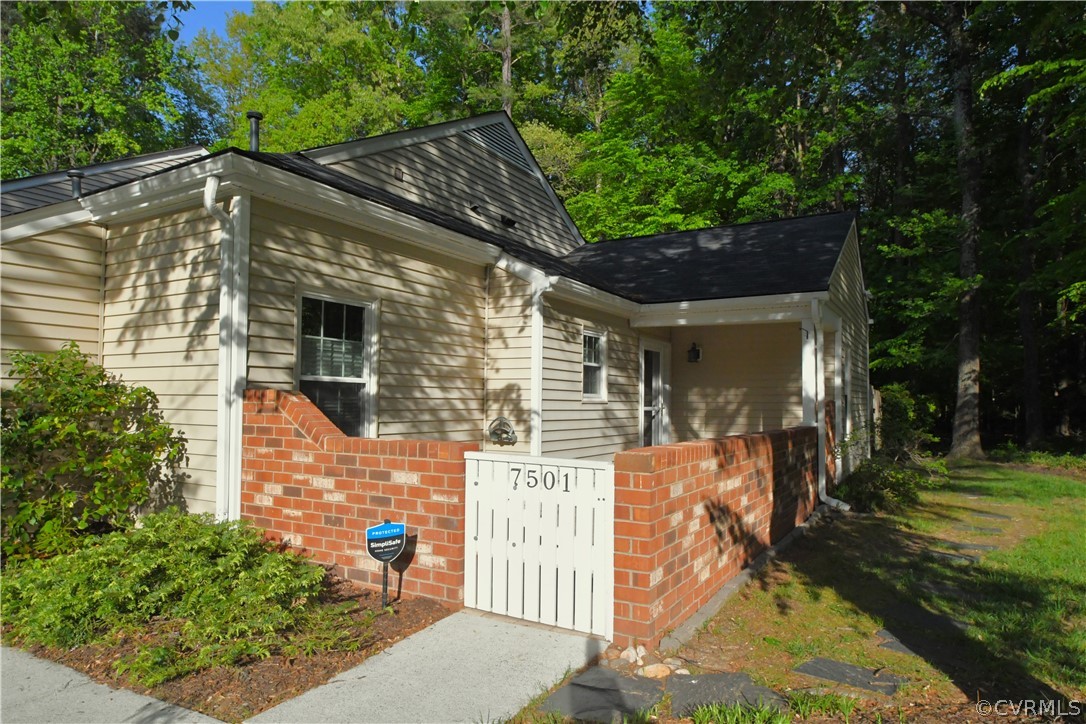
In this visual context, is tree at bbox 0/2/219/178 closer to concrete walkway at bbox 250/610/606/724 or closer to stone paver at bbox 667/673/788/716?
concrete walkway at bbox 250/610/606/724

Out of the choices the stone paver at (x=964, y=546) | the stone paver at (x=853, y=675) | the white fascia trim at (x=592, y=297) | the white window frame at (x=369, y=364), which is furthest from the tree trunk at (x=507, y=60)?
the stone paver at (x=853, y=675)

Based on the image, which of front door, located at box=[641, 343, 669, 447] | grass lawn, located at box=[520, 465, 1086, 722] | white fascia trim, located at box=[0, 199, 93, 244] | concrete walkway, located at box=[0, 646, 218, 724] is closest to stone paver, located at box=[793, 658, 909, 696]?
grass lawn, located at box=[520, 465, 1086, 722]

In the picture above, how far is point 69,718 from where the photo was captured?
9.93 ft

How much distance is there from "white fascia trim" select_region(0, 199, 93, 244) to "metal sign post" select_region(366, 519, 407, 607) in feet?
13.3

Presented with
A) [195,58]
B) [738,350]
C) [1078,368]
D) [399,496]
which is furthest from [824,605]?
[195,58]

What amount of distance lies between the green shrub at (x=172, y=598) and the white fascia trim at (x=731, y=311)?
6587 millimetres

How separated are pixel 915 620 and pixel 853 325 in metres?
9.52

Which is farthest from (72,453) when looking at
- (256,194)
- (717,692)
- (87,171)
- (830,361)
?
(830,361)

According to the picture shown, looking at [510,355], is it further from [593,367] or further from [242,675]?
[242,675]

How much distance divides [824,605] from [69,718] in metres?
4.78

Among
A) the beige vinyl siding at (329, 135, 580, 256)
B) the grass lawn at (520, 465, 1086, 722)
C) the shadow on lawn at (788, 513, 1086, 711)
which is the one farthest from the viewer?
the beige vinyl siding at (329, 135, 580, 256)

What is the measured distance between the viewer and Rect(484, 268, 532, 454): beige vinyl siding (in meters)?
7.95

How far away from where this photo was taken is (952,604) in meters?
5.01

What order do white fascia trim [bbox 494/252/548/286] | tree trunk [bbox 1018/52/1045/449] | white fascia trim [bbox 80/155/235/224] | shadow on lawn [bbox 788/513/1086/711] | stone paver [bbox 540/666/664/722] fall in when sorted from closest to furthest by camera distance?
1. stone paver [bbox 540/666/664/722]
2. shadow on lawn [bbox 788/513/1086/711]
3. white fascia trim [bbox 80/155/235/224]
4. white fascia trim [bbox 494/252/548/286]
5. tree trunk [bbox 1018/52/1045/449]
